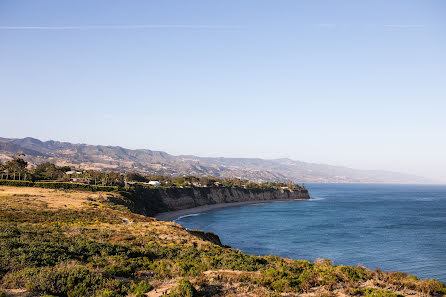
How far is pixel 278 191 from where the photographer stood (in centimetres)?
18662

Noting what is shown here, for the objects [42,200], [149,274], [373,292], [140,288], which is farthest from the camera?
[42,200]

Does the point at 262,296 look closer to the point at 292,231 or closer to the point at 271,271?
the point at 271,271

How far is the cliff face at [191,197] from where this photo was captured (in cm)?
8818

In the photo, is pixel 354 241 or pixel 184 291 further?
pixel 354 241

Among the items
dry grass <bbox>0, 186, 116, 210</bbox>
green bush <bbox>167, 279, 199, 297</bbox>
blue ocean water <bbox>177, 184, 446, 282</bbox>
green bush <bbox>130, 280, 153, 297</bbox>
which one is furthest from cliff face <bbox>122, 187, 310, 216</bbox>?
green bush <bbox>167, 279, 199, 297</bbox>

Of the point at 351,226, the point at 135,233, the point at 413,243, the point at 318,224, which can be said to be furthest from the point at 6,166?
the point at 413,243

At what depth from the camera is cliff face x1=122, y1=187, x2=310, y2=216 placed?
88.2m

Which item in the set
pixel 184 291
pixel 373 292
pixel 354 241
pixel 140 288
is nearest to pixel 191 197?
pixel 354 241

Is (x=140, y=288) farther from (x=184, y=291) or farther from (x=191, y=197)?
(x=191, y=197)

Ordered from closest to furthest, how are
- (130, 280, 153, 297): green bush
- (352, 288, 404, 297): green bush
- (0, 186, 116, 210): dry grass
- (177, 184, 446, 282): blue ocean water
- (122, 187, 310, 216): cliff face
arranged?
(130, 280, 153, 297): green bush
(352, 288, 404, 297): green bush
(177, 184, 446, 282): blue ocean water
(0, 186, 116, 210): dry grass
(122, 187, 310, 216): cliff face

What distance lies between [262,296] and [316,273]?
6610mm

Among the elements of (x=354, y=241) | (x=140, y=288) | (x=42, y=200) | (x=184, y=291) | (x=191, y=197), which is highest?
(x=184, y=291)

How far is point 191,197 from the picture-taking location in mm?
121062

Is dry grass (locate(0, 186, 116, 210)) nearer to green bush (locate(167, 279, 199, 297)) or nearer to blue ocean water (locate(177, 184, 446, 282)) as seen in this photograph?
blue ocean water (locate(177, 184, 446, 282))
